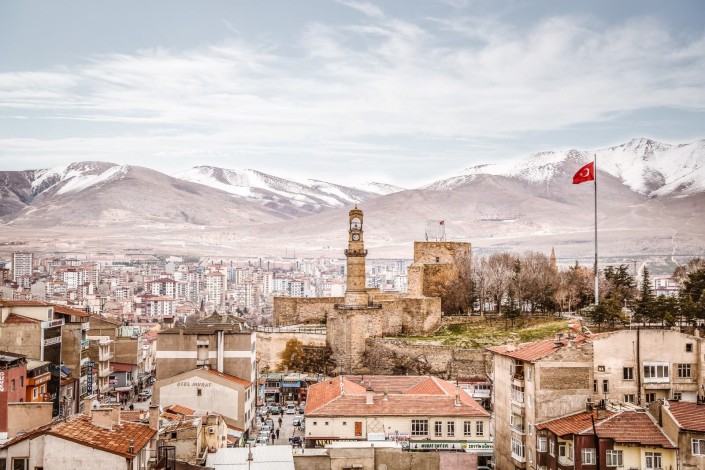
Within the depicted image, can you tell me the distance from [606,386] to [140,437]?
1522 cm

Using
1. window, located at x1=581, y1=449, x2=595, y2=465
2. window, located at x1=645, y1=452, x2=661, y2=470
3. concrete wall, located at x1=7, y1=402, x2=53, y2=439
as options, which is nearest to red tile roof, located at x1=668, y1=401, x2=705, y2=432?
window, located at x1=645, y1=452, x2=661, y2=470

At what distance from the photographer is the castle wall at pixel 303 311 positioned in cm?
7025

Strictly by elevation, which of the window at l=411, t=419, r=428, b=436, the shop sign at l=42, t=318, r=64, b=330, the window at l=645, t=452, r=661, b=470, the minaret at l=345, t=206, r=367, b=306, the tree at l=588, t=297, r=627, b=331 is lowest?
the window at l=411, t=419, r=428, b=436

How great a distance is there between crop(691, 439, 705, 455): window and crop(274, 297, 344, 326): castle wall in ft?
138

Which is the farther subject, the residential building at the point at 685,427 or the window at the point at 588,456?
the window at the point at 588,456

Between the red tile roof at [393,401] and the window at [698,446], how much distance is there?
11.8 meters

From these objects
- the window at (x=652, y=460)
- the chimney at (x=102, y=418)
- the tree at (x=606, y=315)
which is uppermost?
the tree at (x=606, y=315)

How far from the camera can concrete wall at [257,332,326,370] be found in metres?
64.0

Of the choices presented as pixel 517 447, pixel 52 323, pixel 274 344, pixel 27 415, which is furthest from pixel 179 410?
pixel 274 344

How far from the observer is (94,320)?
230 feet

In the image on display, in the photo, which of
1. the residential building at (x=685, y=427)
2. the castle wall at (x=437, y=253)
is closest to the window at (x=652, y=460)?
the residential building at (x=685, y=427)

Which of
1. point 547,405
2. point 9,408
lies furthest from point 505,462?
point 9,408

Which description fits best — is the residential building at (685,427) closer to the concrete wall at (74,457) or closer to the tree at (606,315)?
the concrete wall at (74,457)

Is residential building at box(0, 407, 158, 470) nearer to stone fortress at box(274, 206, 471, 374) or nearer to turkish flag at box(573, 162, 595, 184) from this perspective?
stone fortress at box(274, 206, 471, 374)
